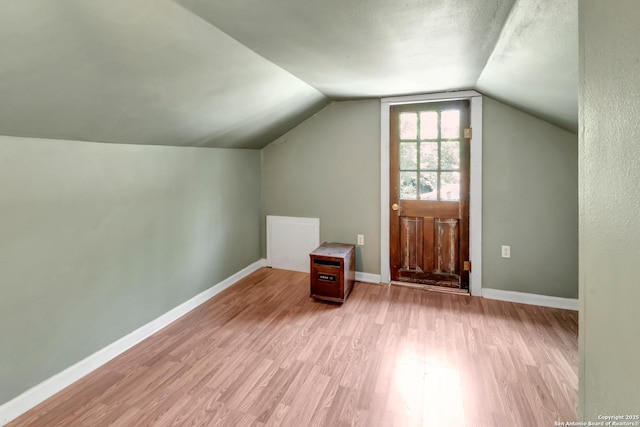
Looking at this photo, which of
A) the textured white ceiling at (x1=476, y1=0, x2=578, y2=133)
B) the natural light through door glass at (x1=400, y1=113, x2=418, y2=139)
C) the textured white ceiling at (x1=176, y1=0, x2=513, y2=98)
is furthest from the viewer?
the natural light through door glass at (x1=400, y1=113, x2=418, y2=139)

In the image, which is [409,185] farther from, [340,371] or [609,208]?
[609,208]

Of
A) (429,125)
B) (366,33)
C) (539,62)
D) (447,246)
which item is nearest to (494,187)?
(447,246)

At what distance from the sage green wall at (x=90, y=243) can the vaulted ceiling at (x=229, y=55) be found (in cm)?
18

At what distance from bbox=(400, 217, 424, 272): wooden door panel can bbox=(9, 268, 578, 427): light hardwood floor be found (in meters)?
0.52

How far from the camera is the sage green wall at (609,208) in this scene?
0.65 metres

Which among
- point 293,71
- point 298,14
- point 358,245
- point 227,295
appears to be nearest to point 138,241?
point 227,295

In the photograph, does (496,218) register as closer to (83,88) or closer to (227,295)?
(227,295)

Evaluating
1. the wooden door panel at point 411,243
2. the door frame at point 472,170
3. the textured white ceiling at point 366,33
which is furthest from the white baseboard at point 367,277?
the textured white ceiling at point 366,33

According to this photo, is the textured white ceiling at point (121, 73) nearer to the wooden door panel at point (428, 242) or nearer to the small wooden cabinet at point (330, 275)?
the small wooden cabinet at point (330, 275)

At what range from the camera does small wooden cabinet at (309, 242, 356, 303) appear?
308 cm

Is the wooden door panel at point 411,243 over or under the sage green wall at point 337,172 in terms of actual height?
under

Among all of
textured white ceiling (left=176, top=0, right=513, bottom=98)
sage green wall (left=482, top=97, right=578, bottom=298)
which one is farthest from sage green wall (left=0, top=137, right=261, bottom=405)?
sage green wall (left=482, top=97, right=578, bottom=298)

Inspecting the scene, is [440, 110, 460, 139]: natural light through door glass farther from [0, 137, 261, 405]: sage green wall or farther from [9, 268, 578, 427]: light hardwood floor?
[0, 137, 261, 405]: sage green wall

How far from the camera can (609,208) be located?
74 cm
